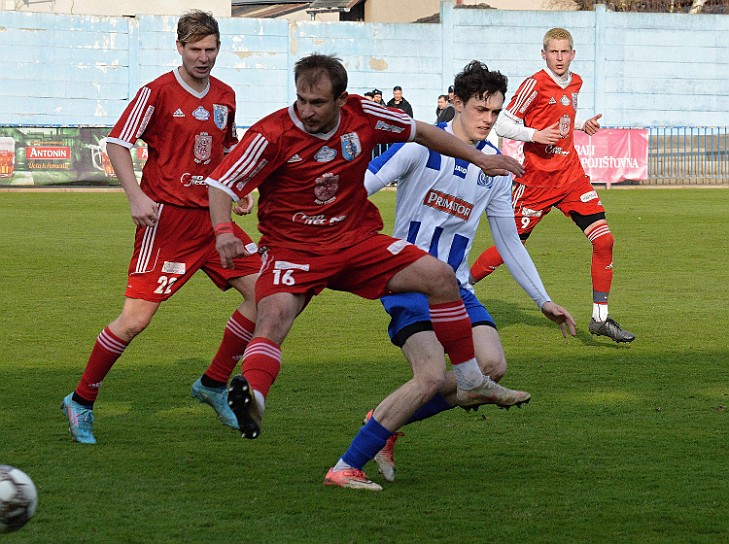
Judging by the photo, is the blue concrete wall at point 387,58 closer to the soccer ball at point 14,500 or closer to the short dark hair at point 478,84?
the short dark hair at point 478,84

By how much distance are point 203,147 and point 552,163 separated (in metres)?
3.96

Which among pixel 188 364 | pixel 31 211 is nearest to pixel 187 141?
pixel 188 364

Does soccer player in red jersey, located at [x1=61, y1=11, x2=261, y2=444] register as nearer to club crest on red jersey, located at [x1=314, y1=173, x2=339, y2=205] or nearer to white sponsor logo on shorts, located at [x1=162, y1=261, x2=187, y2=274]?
white sponsor logo on shorts, located at [x1=162, y1=261, x2=187, y2=274]

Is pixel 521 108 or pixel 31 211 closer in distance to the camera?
pixel 521 108

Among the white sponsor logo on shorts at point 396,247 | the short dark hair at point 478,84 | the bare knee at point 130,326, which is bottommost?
the bare knee at point 130,326

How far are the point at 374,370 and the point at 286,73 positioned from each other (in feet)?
87.6

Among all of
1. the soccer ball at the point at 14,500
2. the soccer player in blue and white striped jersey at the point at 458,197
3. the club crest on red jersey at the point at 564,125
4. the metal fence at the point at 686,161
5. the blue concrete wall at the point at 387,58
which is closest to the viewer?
the soccer ball at the point at 14,500

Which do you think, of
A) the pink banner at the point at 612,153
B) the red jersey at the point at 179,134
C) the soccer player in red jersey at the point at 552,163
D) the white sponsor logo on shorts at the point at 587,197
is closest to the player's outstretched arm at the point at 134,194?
the red jersey at the point at 179,134

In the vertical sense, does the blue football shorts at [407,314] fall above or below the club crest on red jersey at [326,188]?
below

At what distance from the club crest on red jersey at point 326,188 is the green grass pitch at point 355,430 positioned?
1209mm

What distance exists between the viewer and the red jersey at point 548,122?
9484 millimetres

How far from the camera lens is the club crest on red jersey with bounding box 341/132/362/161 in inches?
198

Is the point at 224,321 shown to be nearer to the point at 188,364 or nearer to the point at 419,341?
the point at 188,364

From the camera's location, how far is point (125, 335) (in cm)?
619
